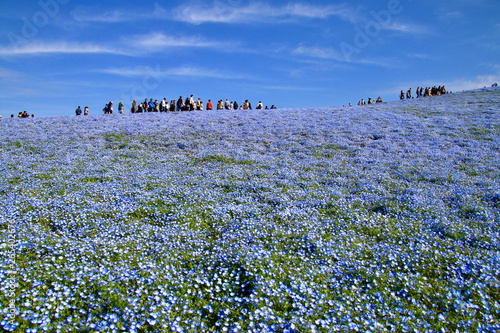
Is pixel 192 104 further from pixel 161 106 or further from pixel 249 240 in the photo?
pixel 249 240

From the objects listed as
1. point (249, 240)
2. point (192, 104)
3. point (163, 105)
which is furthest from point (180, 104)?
point (249, 240)

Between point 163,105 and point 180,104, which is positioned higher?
point 180,104

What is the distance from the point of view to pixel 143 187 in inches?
515

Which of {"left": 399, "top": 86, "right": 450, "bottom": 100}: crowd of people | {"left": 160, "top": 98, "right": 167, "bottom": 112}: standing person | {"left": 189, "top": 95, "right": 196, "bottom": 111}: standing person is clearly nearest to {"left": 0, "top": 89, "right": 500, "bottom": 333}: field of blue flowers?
{"left": 160, "top": 98, "right": 167, "bottom": 112}: standing person

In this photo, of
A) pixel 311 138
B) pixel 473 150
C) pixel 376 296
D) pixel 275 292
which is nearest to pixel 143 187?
pixel 275 292

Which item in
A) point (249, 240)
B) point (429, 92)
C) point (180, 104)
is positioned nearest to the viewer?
point (249, 240)

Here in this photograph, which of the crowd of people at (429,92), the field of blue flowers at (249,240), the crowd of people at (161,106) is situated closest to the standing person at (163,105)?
the crowd of people at (161,106)

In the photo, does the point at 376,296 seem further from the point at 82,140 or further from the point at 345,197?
the point at 82,140

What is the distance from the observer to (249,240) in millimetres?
8984

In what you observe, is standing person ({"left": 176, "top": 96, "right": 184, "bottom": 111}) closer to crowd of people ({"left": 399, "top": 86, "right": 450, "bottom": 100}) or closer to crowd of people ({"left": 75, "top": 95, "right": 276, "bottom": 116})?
crowd of people ({"left": 75, "top": 95, "right": 276, "bottom": 116})

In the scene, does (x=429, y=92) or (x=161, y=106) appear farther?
(x=429, y=92)

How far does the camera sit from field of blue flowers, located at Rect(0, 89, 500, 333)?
608 cm

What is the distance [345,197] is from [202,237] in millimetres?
6666

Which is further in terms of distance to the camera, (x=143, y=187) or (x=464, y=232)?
(x=143, y=187)
